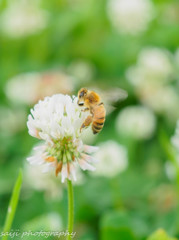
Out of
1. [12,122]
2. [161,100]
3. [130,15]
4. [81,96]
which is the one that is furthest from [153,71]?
[81,96]

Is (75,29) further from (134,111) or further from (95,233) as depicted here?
(95,233)

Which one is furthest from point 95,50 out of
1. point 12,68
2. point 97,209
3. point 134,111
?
point 97,209

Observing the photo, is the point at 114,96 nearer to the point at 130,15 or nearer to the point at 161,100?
the point at 161,100

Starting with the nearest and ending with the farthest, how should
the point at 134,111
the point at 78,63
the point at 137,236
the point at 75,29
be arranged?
the point at 137,236, the point at 134,111, the point at 78,63, the point at 75,29

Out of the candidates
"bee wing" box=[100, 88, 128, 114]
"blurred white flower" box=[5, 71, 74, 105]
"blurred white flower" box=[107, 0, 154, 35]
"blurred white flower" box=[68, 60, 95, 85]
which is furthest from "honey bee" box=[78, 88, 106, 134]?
"blurred white flower" box=[107, 0, 154, 35]

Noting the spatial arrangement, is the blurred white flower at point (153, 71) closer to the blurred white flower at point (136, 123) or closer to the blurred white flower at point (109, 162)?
the blurred white flower at point (136, 123)

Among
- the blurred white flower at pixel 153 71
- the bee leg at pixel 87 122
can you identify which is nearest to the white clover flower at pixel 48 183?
the bee leg at pixel 87 122
